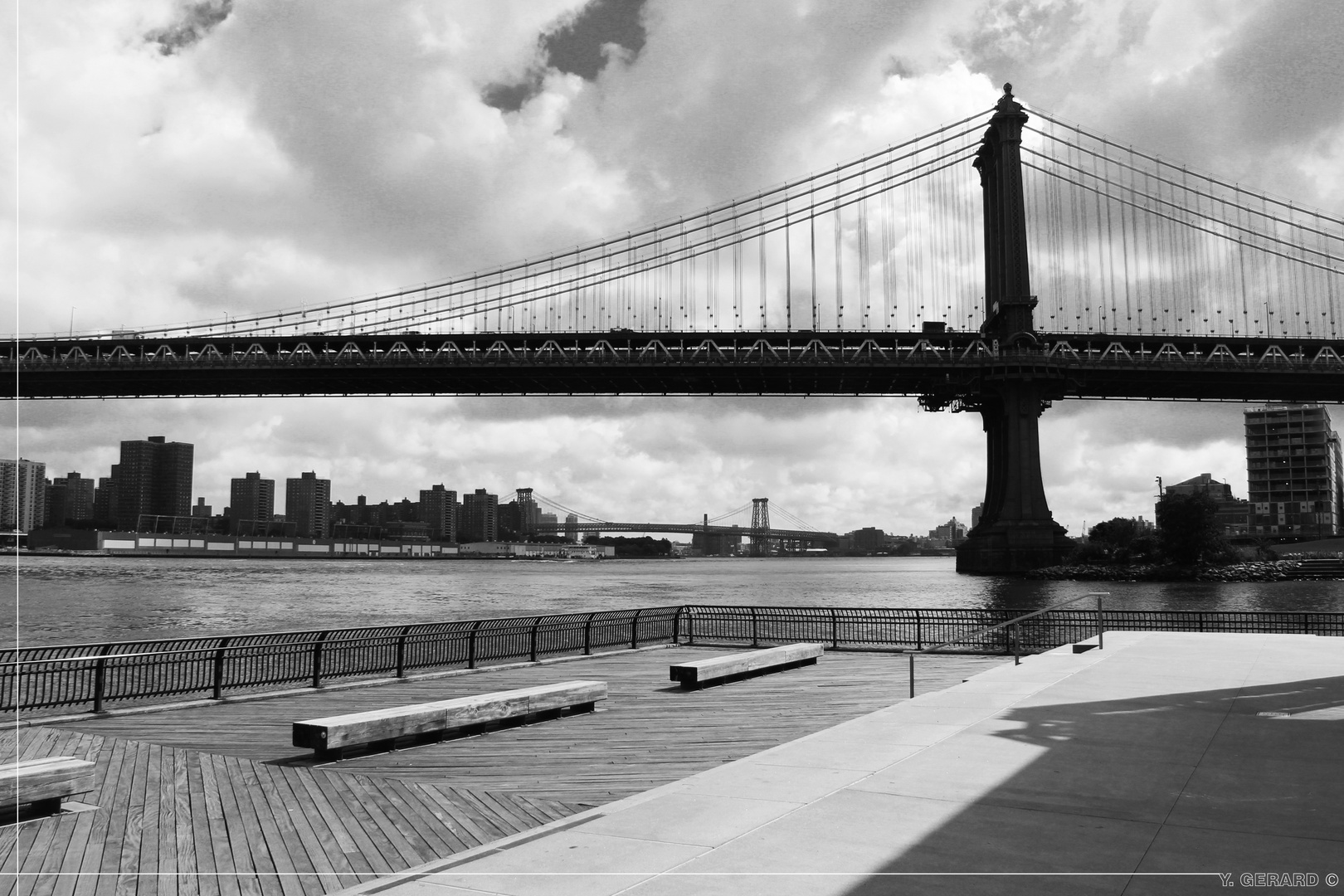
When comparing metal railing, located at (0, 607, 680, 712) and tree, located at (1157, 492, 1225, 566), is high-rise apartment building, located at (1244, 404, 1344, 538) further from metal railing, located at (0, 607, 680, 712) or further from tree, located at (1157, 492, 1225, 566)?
metal railing, located at (0, 607, 680, 712)

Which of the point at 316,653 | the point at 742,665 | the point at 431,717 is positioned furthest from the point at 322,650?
the point at 742,665

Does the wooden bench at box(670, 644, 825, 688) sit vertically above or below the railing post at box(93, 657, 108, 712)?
below

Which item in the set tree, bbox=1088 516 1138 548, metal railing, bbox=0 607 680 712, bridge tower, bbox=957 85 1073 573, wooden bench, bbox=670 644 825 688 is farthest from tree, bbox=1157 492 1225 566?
wooden bench, bbox=670 644 825 688

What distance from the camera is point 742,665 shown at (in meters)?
16.9

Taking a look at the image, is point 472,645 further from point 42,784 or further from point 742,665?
point 42,784

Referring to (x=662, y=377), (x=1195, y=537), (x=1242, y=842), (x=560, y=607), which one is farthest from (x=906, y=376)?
(x=1242, y=842)

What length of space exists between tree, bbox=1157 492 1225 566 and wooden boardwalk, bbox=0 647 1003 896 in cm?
9261

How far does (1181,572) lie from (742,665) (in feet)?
291

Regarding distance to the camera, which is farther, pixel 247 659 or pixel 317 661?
pixel 247 659

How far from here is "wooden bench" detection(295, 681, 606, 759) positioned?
1042 cm

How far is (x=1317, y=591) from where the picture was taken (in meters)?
74.8

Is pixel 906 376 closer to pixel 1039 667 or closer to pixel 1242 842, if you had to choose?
pixel 1039 667

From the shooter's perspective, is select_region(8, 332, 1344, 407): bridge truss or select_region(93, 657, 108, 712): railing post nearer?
select_region(93, 657, 108, 712): railing post

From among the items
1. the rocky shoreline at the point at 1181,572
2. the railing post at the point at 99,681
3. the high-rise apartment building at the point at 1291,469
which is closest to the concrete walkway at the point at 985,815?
the railing post at the point at 99,681
